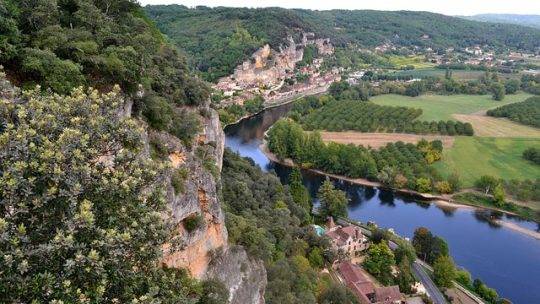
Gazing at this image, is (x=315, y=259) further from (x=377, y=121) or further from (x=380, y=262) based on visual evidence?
(x=377, y=121)

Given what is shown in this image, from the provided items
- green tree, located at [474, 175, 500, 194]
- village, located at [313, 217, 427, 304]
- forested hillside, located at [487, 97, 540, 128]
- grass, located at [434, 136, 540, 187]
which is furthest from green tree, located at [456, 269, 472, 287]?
forested hillside, located at [487, 97, 540, 128]

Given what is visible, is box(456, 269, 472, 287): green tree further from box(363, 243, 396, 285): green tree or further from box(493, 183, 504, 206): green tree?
box(493, 183, 504, 206): green tree

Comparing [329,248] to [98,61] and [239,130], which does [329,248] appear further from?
[239,130]

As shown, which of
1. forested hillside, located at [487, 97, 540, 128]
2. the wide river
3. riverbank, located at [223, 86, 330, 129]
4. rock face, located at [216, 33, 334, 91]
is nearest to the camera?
the wide river

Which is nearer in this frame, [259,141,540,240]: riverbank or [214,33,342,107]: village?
[259,141,540,240]: riverbank

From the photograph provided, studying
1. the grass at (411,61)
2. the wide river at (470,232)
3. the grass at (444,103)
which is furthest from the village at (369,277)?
the grass at (411,61)

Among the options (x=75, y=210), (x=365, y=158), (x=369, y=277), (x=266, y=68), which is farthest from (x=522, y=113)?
(x=75, y=210)
